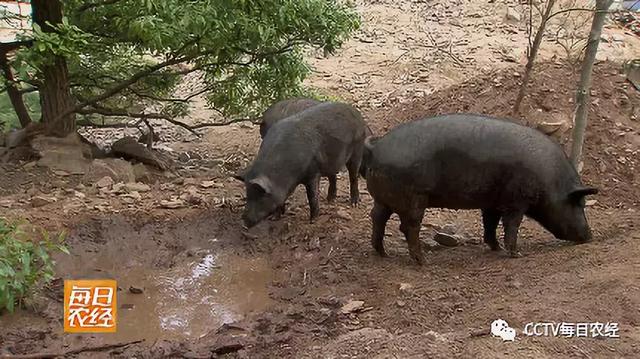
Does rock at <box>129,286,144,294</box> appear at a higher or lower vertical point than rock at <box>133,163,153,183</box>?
lower

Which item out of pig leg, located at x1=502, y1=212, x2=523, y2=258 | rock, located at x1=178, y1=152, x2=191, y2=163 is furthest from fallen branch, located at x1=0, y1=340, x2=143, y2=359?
rock, located at x1=178, y1=152, x2=191, y2=163

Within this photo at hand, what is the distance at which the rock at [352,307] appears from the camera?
6113 millimetres

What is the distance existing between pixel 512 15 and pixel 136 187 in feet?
33.8

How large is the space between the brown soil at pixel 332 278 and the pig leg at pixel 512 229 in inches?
6.7

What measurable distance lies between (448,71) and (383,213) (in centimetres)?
774

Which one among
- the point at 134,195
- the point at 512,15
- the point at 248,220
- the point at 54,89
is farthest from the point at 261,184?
the point at 512,15

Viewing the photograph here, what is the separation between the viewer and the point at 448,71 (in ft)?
46.5

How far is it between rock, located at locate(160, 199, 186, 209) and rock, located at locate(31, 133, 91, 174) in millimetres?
1342

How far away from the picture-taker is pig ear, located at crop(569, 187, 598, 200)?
6.84 metres

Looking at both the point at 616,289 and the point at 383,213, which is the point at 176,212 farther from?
the point at 616,289

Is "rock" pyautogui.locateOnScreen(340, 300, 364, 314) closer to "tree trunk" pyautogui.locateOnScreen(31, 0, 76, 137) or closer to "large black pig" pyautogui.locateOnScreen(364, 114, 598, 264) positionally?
"large black pig" pyautogui.locateOnScreen(364, 114, 598, 264)

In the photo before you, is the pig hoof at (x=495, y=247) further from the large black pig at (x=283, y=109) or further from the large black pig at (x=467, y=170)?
the large black pig at (x=283, y=109)

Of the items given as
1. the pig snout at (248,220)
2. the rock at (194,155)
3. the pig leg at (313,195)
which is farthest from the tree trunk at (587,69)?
the rock at (194,155)

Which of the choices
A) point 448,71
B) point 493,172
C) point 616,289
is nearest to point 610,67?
point 448,71
